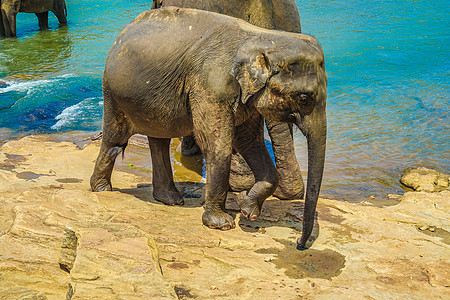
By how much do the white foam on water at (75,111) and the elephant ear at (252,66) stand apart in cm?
626

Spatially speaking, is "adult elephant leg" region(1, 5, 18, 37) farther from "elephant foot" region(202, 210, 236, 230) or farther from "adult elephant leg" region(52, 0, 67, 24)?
"elephant foot" region(202, 210, 236, 230)

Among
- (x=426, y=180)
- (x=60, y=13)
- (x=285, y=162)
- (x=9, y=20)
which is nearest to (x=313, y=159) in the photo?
(x=285, y=162)

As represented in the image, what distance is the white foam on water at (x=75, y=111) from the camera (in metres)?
10.6

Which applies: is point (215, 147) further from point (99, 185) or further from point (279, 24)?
point (279, 24)

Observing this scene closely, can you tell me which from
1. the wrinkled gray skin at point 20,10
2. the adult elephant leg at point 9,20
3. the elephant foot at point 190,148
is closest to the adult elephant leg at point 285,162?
the elephant foot at point 190,148

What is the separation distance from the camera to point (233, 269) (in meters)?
4.31

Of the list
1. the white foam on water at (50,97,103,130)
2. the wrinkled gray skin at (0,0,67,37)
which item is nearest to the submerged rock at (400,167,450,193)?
the white foam on water at (50,97,103,130)

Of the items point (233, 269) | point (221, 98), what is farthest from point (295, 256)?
point (221, 98)

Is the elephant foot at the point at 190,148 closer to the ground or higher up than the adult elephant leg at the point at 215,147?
closer to the ground

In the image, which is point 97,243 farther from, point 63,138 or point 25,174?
point 63,138

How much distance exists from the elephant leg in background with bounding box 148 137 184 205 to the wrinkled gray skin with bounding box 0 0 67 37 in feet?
50.4

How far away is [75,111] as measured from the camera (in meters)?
11.3

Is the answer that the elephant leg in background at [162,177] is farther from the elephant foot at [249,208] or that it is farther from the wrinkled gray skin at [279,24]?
the wrinkled gray skin at [279,24]

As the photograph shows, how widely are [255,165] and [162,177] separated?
1.15 meters
